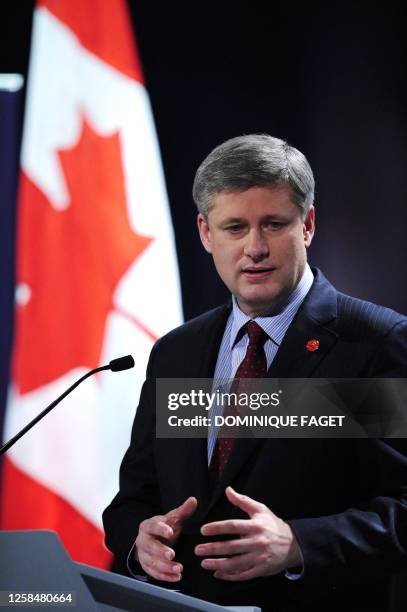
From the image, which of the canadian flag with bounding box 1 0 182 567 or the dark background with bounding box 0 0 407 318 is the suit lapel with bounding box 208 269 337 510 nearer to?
the dark background with bounding box 0 0 407 318

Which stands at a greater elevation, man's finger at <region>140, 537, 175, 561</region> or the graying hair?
the graying hair

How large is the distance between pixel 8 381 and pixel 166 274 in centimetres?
69

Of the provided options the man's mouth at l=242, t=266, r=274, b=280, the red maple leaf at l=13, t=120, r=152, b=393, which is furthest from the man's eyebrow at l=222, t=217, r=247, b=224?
the red maple leaf at l=13, t=120, r=152, b=393

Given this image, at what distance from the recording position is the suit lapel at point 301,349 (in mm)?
1785

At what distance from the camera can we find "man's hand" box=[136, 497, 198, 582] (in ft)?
5.12

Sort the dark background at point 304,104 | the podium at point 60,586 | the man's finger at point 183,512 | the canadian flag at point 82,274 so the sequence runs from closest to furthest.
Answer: the podium at point 60,586 < the man's finger at point 183,512 < the dark background at point 304,104 < the canadian flag at point 82,274

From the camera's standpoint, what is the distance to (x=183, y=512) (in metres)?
1.56

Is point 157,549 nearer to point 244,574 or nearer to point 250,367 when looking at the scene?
point 244,574

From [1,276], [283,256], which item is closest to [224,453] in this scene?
[283,256]

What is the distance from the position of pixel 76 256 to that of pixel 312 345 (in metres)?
1.35

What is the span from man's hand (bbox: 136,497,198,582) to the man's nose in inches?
24.5

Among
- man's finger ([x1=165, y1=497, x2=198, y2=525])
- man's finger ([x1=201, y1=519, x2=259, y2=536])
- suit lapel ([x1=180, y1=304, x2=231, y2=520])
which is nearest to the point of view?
man's finger ([x1=201, y1=519, x2=259, y2=536])

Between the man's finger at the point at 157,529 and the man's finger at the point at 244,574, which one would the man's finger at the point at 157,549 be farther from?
the man's finger at the point at 244,574

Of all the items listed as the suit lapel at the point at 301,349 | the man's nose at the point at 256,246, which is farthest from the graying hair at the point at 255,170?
the suit lapel at the point at 301,349
